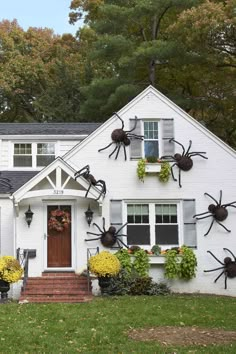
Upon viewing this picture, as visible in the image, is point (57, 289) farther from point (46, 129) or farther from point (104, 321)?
point (46, 129)

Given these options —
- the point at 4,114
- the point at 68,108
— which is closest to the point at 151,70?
the point at 68,108

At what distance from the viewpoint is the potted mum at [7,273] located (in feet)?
41.7

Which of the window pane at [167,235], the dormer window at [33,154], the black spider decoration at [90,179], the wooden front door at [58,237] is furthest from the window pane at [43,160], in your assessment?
the window pane at [167,235]

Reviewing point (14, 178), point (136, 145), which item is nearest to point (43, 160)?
point (14, 178)

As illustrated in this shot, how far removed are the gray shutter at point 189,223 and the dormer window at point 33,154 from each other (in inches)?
225

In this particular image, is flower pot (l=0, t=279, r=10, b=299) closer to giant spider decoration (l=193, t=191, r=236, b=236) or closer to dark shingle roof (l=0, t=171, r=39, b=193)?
dark shingle roof (l=0, t=171, r=39, b=193)

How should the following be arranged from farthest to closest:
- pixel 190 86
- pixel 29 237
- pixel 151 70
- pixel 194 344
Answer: pixel 190 86 < pixel 151 70 < pixel 29 237 < pixel 194 344

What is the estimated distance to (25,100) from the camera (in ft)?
110

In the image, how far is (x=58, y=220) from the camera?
590 inches

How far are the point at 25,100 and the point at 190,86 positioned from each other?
11.6 m

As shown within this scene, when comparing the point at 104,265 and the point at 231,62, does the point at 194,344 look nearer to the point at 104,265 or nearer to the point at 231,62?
the point at 104,265

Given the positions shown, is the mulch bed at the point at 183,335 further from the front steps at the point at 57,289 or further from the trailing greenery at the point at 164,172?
the trailing greenery at the point at 164,172

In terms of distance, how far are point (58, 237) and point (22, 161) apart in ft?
13.5

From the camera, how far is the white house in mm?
14797
